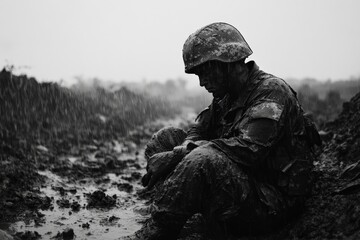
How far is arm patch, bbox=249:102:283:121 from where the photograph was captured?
2832mm

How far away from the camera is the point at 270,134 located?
2.82m

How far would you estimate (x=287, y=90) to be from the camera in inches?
121

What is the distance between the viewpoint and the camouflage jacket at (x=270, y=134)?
2.81m

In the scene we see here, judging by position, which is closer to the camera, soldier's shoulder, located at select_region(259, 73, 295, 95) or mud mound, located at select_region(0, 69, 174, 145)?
soldier's shoulder, located at select_region(259, 73, 295, 95)

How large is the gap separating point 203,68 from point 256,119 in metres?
0.67

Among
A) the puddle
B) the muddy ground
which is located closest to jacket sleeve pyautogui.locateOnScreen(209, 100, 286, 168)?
the muddy ground

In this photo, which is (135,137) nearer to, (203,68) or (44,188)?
(44,188)

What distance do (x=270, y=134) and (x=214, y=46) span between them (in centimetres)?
82

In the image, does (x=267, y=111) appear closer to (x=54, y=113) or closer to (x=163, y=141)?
(x=163, y=141)

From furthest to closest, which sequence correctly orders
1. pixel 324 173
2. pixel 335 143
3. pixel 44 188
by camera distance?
pixel 335 143 < pixel 44 188 < pixel 324 173

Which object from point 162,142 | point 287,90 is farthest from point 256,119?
point 162,142

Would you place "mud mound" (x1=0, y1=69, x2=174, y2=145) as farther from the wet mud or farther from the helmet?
the helmet

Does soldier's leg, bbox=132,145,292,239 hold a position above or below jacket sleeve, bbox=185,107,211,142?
below

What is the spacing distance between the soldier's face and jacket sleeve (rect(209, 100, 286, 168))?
489 mm
